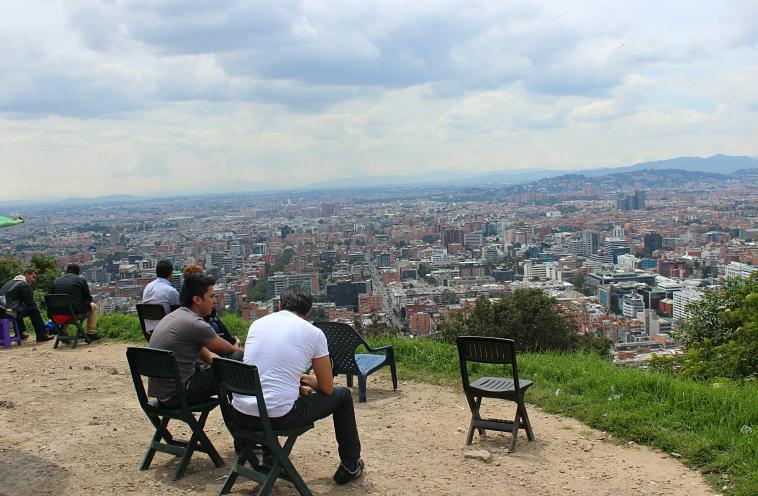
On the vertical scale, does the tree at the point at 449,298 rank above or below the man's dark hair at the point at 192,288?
below

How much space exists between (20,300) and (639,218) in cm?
6423

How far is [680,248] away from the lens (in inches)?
1874

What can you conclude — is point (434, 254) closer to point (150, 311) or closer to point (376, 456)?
point (150, 311)

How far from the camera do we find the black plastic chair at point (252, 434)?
14.0 feet

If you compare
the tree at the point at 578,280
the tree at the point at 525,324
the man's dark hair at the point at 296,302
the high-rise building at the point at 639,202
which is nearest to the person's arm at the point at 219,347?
the man's dark hair at the point at 296,302

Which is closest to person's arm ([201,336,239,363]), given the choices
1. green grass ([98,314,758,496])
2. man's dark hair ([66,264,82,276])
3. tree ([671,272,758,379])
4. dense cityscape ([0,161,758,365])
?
dense cityscape ([0,161,758,365])

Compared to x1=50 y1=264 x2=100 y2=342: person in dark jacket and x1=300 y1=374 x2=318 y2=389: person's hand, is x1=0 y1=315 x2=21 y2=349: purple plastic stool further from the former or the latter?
x1=300 y1=374 x2=318 y2=389: person's hand

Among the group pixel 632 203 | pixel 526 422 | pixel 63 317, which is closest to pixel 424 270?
pixel 63 317

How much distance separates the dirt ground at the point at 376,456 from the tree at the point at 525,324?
7643 millimetres

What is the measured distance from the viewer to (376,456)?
541cm

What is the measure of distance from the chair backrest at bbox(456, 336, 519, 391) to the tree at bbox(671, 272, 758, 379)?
12.7 feet

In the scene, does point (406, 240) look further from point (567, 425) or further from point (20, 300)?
point (567, 425)

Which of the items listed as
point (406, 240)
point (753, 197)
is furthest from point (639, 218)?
point (406, 240)

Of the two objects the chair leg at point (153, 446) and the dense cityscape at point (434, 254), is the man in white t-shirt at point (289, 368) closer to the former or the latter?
the chair leg at point (153, 446)
